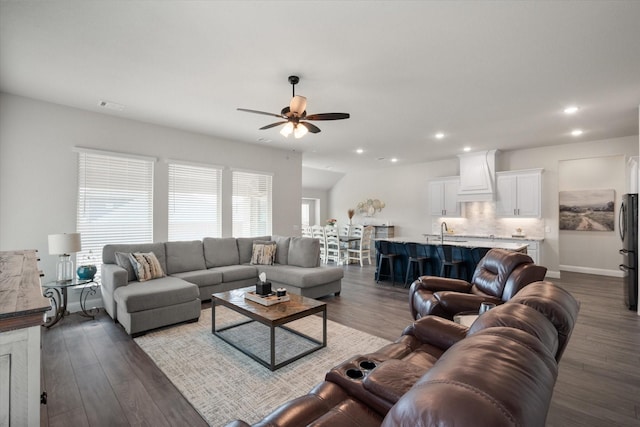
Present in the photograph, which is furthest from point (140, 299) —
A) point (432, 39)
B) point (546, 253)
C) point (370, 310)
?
point (546, 253)

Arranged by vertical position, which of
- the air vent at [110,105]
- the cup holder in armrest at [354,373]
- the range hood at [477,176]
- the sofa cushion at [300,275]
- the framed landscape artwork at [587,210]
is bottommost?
the sofa cushion at [300,275]

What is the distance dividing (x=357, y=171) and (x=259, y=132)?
17.0ft

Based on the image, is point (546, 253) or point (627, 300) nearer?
point (627, 300)

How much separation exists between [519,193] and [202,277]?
21.7 feet

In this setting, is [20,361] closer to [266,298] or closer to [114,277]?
[266,298]

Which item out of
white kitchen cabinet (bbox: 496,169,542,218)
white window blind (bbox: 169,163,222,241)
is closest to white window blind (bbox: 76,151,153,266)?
white window blind (bbox: 169,163,222,241)

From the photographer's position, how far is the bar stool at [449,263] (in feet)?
16.5

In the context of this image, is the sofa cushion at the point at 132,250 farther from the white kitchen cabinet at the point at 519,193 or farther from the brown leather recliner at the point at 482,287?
the white kitchen cabinet at the point at 519,193

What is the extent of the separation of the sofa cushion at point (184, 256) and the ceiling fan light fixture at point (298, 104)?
9.68 ft

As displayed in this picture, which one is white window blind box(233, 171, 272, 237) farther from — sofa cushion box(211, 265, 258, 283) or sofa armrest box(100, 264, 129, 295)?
sofa armrest box(100, 264, 129, 295)

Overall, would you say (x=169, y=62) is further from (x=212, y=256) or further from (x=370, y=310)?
(x=370, y=310)

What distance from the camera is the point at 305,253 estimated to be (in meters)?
5.15

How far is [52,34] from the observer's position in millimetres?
2529

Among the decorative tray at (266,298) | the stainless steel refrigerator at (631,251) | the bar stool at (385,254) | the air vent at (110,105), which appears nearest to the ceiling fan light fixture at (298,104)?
the decorative tray at (266,298)
